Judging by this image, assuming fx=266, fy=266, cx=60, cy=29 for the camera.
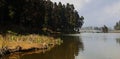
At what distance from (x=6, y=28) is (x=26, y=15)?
9.26m

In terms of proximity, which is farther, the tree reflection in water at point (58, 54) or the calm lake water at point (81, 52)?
the calm lake water at point (81, 52)

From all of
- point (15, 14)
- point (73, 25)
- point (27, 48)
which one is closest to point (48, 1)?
point (73, 25)

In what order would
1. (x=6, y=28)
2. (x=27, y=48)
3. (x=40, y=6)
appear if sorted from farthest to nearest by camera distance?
(x=40, y=6), (x=6, y=28), (x=27, y=48)

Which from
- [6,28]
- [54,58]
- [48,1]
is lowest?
[54,58]

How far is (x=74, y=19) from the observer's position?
463 feet

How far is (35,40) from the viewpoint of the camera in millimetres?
41906

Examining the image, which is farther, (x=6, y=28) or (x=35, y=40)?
(x=6, y=28)

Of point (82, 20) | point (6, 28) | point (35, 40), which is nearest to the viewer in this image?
point (35, 40)

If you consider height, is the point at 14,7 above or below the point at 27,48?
above

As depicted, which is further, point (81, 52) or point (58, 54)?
point (81, 52)

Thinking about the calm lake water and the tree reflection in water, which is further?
the calm lake water

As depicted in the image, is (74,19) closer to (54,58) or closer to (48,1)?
(48,1)

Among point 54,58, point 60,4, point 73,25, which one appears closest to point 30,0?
point 54,58

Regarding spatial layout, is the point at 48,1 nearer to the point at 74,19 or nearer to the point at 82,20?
the point at 74,19
